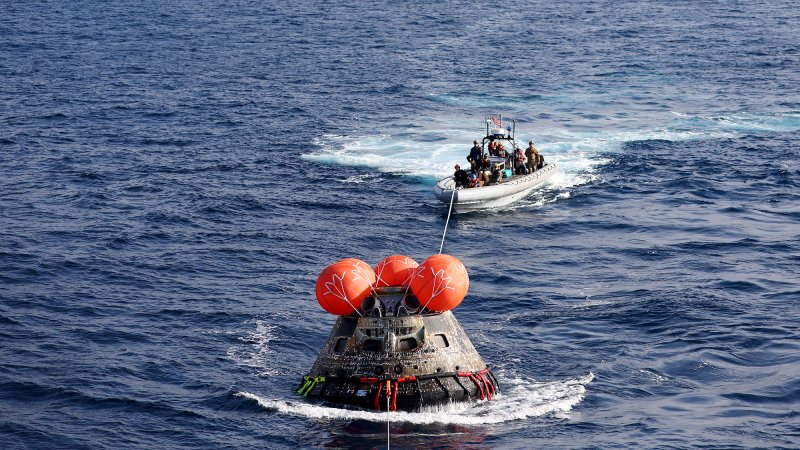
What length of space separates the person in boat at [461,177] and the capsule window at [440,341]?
2451 centimetres

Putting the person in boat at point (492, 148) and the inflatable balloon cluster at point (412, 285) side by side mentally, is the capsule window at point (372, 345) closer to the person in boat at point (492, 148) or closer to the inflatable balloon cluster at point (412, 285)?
the inflatable balloon cluster at point (412, 285)

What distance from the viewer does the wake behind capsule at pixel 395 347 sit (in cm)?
3709

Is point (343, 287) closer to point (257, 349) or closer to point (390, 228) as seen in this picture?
point (257, 349)

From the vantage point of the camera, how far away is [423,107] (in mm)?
86562

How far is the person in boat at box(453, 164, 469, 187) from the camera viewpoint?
62.1m

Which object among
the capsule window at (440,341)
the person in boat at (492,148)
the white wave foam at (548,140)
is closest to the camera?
the capsule window at (440,341)

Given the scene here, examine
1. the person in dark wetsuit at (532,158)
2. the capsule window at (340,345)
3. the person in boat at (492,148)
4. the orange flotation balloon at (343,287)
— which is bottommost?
the capsule window at (340,345)

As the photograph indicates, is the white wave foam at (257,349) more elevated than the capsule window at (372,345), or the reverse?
the capsule window at (372,345)

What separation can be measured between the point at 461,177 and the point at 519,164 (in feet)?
15.4

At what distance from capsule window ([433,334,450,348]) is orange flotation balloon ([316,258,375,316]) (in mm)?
2569

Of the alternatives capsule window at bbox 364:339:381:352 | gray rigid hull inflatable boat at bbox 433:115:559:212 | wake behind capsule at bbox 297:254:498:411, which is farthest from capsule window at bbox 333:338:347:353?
gray rigid hull inflatable boat at bbox 433:115:559:212

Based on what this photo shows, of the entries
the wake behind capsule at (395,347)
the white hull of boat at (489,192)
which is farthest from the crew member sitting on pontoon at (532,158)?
the wake behind capsule at (395,347)

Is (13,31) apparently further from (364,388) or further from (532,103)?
(364,388)

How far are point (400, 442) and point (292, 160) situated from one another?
38809 mm
